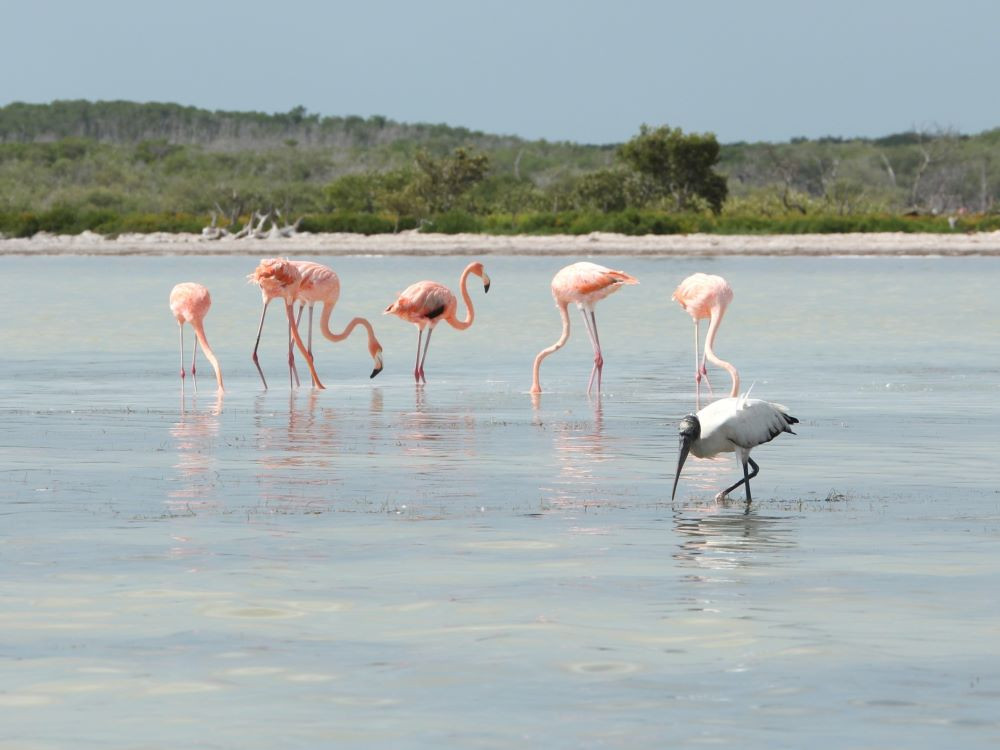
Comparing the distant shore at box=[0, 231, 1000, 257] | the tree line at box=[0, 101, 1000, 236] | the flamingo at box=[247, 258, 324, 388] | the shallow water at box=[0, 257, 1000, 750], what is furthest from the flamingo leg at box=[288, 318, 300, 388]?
the tree line at box=[0, 101, 1000, 236]

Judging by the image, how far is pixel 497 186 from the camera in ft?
291

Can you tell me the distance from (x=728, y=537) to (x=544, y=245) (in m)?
59.3

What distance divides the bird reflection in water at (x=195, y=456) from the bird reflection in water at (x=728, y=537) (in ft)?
8.86

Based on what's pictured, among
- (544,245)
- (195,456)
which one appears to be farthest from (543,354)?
(544,245)

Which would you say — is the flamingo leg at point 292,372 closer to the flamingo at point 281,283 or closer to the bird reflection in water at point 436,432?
the flamingo at point 281,283

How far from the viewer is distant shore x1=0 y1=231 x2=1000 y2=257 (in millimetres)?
65250

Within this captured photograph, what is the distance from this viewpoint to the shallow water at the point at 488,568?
6371 mm

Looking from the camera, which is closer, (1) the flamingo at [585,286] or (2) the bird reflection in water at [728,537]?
(2) the bird reflection in water at [728,537]

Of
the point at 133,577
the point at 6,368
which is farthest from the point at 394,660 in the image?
the point at 6,368

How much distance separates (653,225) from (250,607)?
62.6 m

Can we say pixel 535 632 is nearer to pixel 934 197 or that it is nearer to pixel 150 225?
pixel 150 225

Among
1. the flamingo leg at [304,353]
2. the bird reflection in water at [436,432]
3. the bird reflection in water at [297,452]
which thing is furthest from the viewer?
the flamingo leg at [304,353]

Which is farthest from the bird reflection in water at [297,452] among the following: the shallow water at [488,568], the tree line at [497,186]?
the tree line at [497,186]

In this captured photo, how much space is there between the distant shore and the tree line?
6.99 ft
